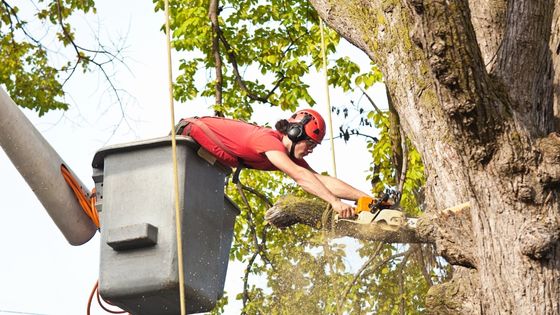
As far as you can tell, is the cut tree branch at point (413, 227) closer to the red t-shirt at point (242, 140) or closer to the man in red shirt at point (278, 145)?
the man in red shirt at point (278, 145)

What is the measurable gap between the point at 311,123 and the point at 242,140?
→ 42 cm

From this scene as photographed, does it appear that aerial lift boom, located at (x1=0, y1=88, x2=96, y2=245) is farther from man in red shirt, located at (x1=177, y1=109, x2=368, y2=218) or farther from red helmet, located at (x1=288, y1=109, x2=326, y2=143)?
red helmet, located at (x1=288, y1=109, x2=326, y2=143)

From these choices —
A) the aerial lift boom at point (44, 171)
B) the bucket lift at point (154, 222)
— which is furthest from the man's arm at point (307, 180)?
the aerial lift boom at point (44, 171)

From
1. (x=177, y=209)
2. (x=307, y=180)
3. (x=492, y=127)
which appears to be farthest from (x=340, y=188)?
(x=492, y=127)

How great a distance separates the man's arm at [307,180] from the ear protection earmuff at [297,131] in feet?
0.43

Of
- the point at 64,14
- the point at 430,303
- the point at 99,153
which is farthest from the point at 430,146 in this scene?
the point at 64,14

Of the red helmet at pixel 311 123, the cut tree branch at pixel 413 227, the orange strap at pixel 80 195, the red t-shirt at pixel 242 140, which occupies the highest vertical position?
the red helmet at pixel 311 123

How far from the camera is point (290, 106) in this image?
13.0 metres

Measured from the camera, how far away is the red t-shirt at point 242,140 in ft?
20.3

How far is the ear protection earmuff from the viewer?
652 cm

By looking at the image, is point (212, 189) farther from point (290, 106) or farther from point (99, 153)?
point (290, 106)

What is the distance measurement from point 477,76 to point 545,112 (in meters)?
0.73

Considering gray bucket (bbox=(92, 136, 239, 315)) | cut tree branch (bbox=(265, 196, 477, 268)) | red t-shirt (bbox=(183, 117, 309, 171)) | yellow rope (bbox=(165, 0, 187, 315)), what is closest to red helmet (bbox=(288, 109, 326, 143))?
red t-shirt (bbox=(183, 117, 309, 171))

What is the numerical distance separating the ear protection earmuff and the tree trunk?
0.70m
